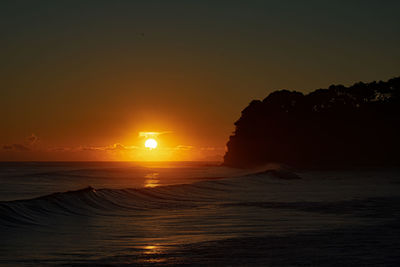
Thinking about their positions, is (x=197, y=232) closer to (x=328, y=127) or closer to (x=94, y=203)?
(x=94, y=203)

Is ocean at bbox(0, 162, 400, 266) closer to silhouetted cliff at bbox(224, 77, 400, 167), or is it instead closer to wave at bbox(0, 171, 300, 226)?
wave at bbox(0, 171, 300, 226)

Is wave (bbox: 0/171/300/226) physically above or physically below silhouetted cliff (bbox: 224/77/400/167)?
below

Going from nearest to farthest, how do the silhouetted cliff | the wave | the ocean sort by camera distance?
1. the ocean
2. the wave
3. the silhouetted cliff

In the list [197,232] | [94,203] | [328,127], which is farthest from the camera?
[328,127]

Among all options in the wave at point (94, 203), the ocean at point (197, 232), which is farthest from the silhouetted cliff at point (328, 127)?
the ocean at point (197, 232)

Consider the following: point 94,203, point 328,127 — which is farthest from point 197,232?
point 328,127

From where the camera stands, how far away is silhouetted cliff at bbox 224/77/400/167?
344 ft

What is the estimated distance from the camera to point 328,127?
110375 mm

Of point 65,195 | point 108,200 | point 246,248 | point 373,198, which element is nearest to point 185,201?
point 108,200

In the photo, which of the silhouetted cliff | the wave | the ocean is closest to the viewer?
the ocean

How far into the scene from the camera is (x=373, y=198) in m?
27.4

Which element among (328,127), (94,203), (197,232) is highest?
(328,127)

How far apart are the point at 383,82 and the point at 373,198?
89349 millimetres

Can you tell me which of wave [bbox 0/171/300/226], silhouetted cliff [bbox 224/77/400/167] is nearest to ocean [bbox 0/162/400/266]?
wave [bbox 0/171/300/226]
